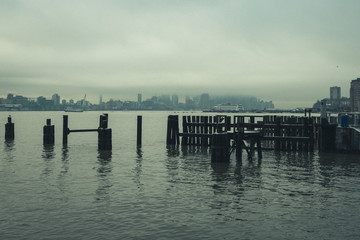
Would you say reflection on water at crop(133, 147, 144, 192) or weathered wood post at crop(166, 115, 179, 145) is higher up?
weathered wood post at crop(166, 115, 179, 145)

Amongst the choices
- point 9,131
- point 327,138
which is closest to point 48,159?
point 9,131

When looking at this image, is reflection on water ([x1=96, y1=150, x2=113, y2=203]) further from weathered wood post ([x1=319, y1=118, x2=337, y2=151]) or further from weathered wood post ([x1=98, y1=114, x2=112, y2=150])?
weathered wood post ([x1=319, y1=118, x2=337, y2=151])

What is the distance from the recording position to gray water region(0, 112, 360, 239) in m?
10.2

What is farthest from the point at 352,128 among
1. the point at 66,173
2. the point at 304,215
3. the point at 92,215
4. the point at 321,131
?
the point at 92,215

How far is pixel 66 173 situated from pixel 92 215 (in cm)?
873

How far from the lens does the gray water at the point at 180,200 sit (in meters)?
10.2

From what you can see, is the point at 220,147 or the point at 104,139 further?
the point at 104,139

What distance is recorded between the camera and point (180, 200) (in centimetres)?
1356

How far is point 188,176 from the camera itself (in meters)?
18.8

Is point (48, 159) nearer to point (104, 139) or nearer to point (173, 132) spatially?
point (104, 139)

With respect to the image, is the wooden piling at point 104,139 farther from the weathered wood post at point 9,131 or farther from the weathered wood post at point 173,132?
the weathered wood post at point 9,131

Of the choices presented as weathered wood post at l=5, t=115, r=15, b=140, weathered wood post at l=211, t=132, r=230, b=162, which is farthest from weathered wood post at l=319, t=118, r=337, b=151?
weathered wood post at l=5, t=115, r=15, b=140

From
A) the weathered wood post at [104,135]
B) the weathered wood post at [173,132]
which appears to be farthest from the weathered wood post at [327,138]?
the weathered wood post at [104,135]

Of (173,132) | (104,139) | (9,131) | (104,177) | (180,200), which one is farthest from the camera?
(9,131)
